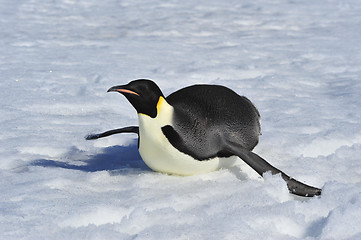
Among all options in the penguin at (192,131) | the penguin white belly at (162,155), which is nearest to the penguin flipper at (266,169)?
the penguin at (192,131)

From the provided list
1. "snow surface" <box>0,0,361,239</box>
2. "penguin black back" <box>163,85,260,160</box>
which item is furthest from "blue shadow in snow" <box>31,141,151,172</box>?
"penguin black back" <box>163,85,260,160</box>

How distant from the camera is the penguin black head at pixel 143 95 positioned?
230 cm

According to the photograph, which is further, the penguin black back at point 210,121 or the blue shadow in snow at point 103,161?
the blue shadow in snow at point 103,161

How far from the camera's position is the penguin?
2342mm

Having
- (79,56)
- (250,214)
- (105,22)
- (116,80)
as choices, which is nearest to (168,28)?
(105,22)

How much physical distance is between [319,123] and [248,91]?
1146 millimetres

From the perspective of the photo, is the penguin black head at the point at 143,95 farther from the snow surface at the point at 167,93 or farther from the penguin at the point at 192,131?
the snow surface at the point at 167,93

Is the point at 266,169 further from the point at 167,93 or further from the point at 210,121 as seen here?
the point at 167,93

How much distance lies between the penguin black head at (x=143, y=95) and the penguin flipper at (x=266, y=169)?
0.40m

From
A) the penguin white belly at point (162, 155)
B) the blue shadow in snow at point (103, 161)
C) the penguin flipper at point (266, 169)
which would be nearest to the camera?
the penguin flipper at point (266, 169)

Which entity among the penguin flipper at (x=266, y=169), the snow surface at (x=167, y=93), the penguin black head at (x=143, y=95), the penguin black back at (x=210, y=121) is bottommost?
the snow surface at (x=167, y=93)

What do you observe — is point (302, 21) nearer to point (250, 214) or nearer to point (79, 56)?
point (79, 56)

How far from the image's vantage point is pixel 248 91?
4621mm

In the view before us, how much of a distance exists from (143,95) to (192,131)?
0.28m
